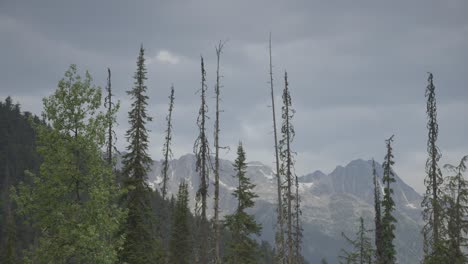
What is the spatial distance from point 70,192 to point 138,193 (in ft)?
45.6

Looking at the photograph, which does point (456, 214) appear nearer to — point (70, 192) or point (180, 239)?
point (70, 192)

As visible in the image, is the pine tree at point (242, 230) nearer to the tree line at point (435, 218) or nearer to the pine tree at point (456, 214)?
the tree line at point (435, 218)

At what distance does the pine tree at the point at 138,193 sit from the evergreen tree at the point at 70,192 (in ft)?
40.7

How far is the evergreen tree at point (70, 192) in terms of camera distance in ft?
52.0

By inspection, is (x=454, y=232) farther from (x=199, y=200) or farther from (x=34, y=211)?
(x=34, y=211)

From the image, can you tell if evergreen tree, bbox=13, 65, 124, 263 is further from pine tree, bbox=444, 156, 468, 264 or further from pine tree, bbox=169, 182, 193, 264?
pine tree, bbox=169, 182, 193, 264

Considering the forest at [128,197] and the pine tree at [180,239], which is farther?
the pine tree at [180,239]

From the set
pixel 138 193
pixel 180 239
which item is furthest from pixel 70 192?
pixel 180 239

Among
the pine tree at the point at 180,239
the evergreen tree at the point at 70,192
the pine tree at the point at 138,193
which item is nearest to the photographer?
the evergreen tree at the point at 70,192

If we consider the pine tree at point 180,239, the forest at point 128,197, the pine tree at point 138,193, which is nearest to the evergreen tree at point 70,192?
the forest at point 128,197

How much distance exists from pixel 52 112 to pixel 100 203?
432 cm

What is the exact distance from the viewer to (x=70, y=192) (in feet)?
55.9

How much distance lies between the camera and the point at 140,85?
32562 millimetres

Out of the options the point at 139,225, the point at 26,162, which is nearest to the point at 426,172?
the point at 139,225
